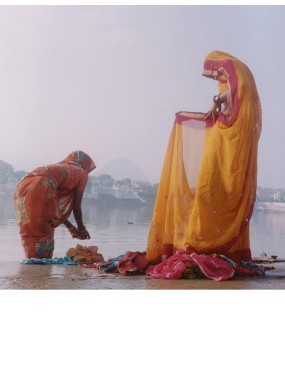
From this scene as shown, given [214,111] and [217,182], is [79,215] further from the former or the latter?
[214,111]

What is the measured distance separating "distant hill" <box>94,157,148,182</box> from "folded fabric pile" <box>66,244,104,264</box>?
643mm

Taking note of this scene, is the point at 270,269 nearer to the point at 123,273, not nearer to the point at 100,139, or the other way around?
the point at 123,273

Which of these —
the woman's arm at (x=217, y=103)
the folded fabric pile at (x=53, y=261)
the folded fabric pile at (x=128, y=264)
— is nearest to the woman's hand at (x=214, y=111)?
the woman's arm at (x=217, y=103)

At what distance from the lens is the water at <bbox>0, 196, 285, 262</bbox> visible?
4.93 meters

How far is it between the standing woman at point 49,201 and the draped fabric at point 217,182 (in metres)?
0.74

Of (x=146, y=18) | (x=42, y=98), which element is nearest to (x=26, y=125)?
(x=42, y=98)

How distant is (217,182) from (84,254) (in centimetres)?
132

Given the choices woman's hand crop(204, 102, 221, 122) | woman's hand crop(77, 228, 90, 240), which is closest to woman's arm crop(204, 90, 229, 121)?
woman's hand crop(204, 102, 221, 122)

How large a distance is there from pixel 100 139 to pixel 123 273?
3.97 ft

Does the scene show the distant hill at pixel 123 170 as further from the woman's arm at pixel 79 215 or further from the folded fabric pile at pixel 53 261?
the folded fabric pile at pixel 53 261

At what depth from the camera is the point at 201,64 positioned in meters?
4.91

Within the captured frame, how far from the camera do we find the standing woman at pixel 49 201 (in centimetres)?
491

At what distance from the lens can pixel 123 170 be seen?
506 cm

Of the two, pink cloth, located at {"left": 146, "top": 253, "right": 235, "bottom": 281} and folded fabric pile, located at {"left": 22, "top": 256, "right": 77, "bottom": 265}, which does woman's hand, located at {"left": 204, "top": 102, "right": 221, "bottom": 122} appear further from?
folded fabric pile, located at {"left": 22, "top": 256, "right": 77, "bottom": 265}
